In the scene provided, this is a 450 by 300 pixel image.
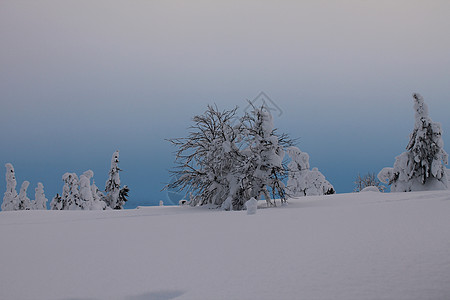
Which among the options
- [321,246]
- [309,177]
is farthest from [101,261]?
[309,177]

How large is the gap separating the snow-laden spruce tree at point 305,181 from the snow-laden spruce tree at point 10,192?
36.8 m

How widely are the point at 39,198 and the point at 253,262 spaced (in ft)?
165

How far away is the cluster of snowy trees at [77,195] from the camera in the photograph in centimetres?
3142

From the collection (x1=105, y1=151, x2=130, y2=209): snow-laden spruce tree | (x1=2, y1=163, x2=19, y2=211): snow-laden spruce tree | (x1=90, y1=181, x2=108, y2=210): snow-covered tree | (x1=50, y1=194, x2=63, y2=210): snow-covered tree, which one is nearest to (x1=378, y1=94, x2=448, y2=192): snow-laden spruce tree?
(x1=90, y1=181, x2=108, y2=210): snow-covered tree

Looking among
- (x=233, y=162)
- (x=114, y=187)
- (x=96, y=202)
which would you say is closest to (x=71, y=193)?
(x=96, y=202)

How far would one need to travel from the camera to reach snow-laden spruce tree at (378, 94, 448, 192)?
2050 cm

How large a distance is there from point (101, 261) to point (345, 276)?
10.7 ft

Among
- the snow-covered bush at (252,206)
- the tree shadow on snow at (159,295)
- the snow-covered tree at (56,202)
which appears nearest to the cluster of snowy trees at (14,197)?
the snow-covered tree at (56,202)

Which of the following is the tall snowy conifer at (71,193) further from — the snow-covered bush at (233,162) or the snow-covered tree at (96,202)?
the snow-covered bush at (233,162)

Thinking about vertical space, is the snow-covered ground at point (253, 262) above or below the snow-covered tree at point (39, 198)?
above

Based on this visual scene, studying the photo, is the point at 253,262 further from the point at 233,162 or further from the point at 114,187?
the point at 114,187

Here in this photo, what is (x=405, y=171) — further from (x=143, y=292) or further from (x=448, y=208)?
(x=143, y=292)

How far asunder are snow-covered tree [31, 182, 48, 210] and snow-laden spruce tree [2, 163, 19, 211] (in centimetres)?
271

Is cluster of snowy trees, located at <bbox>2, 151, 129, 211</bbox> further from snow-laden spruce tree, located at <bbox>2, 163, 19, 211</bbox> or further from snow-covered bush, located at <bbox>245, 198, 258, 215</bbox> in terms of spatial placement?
snow-covered bush, located at <bbox>245, 198, 258, 215</bbox>
